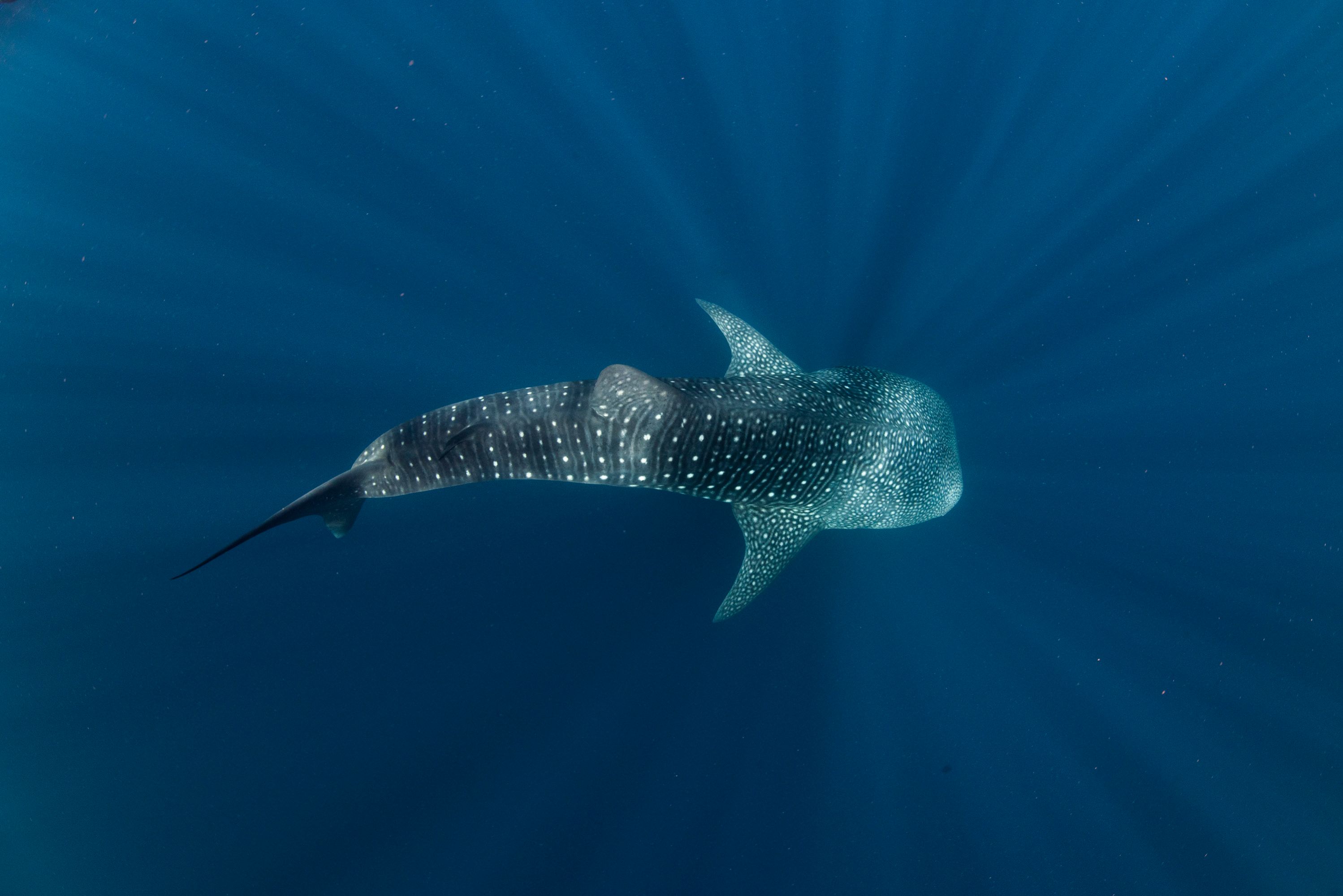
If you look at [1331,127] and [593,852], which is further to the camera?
[1331,127]

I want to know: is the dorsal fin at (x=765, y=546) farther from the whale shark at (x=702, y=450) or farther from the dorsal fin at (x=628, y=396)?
the dorsal fin at (x=628, y=396)

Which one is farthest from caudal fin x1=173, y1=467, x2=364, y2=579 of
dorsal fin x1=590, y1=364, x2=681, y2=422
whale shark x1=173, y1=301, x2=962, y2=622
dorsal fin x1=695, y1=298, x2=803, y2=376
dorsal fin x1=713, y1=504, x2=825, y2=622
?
dorsal fin x1=695, y1=298, x2=803, y2=376

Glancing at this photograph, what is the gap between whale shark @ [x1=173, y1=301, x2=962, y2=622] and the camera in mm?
2707

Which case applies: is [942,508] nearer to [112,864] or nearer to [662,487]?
[662,487]

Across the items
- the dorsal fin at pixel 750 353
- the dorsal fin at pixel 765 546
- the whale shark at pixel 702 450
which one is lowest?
the dorsal fin at pixel 765 546

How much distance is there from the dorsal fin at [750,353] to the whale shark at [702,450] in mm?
22

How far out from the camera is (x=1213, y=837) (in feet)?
17.0

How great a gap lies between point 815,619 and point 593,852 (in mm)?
2571

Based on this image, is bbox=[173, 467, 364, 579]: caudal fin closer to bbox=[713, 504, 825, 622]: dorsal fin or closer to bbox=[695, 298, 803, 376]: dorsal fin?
bbox=[713, 504, 825, 622]: dorsal fin

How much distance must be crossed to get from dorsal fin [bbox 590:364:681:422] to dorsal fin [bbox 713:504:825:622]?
4.28ft

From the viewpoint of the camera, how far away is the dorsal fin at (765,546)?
12.4ft

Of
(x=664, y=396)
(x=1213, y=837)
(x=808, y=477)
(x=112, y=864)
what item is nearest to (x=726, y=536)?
(x=808, y=477)

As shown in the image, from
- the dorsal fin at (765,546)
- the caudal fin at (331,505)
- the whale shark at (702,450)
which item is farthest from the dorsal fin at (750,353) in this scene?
the caudal fin at (331,505)

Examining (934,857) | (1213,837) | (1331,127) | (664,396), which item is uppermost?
(1331,127)
